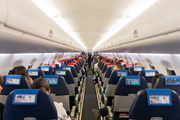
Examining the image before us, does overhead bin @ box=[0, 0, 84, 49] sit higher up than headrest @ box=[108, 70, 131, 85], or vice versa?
overhead bin @ box=[0, 0, 84, 49]

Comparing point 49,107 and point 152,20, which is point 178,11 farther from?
point 49,107

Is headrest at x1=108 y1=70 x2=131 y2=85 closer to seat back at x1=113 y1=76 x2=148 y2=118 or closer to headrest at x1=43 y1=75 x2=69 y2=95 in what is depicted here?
seat back at x1=113 y1=76 x2=148 y2=118

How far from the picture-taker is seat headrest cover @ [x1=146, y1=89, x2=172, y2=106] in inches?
53.1

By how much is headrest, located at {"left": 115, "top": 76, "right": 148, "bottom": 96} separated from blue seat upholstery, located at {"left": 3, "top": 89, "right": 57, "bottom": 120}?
1335 millimetres

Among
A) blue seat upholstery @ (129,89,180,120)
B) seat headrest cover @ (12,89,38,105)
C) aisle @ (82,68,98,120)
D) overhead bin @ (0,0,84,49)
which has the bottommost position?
aisle @ (82,68,98,120)

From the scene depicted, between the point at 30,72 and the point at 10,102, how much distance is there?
2.00 m

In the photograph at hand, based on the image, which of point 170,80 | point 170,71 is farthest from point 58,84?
point 170,71

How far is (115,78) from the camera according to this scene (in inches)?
119

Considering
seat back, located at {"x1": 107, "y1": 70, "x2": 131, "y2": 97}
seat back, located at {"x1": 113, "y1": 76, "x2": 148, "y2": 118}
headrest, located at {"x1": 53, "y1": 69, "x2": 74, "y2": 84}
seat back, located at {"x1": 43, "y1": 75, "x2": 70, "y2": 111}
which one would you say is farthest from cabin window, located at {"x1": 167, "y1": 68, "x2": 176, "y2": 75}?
seat back, located at {"x1": 43, "y1": 75, "x2": 70, "y2": 111}

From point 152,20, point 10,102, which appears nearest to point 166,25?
point 152,20

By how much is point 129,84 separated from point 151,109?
875mm

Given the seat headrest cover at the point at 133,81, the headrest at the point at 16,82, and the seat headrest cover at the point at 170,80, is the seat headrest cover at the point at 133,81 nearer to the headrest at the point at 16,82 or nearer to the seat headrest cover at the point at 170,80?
the seat headrest cover at the point at 170,80

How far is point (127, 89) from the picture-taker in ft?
7.53

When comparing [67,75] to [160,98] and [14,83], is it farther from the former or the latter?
[160,98]
